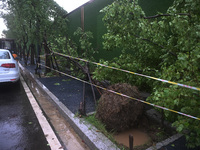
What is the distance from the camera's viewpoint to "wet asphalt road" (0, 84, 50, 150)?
2945mm

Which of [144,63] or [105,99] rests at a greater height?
[144,63]

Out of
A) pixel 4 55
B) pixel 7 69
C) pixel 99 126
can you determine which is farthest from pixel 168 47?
pixel 4 55

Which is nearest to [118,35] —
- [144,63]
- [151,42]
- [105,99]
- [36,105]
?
[151,42]

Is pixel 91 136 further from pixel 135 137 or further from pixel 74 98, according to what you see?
pixel 74 98

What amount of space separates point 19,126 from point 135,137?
272 centimetres

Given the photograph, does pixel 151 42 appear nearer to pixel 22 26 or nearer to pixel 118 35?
pixel 118 35

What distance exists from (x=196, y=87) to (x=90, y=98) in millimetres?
3559

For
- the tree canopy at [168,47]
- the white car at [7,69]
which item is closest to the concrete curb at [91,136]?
the tree canopy at [168,47]

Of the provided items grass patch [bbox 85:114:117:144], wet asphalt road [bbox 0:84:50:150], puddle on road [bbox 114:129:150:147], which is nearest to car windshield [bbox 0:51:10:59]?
wet asphalt road [bbox 0:84:50:150]

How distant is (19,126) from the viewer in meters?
3.62

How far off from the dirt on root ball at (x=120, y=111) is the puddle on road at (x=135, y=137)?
4.5 inches

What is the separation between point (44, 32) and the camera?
8.41 meters

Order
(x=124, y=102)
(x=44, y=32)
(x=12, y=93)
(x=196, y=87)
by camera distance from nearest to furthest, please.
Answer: (x=196, y=87) → (x=124, y=102) → (x=12, y=93) → (x=44, y=32)

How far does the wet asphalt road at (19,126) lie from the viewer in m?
2.95
